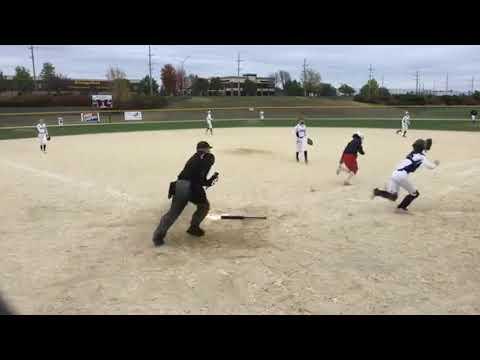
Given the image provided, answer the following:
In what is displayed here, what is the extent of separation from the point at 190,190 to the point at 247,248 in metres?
1.54

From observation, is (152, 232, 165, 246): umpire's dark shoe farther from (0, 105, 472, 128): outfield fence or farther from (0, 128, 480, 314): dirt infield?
(0, 105, 472, 128): outfield fence

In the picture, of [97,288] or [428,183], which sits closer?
[97,288]

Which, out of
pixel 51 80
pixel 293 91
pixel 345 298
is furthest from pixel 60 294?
pixel 293 91

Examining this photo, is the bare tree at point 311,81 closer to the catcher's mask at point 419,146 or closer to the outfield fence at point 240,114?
the outfield fence at point 240,114

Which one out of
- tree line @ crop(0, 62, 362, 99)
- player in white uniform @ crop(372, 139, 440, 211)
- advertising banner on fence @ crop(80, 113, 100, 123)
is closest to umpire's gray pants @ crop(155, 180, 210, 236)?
player in white uniform @ crop(372, 139, 440, 211)

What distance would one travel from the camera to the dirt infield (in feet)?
18.4

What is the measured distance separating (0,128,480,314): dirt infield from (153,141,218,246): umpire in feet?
1.38

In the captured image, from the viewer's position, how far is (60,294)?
5805 millimetres

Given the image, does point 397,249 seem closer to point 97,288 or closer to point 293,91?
point 97,288

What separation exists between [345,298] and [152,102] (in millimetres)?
64004

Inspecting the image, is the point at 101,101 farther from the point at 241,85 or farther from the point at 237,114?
the point at 241,85

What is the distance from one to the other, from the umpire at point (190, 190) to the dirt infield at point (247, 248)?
1.38ft

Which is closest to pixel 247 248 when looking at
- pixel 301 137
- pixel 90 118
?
pixel 301 137

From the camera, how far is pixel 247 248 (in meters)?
7.70
